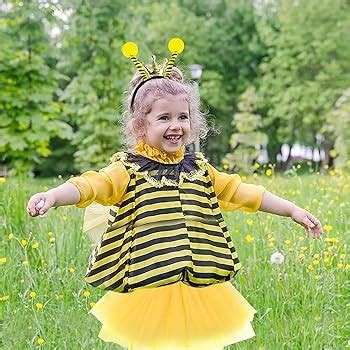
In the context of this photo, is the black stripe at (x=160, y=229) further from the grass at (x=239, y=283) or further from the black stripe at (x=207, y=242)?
the grass at (x=239, y=283)

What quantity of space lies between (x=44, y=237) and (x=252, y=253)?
126 centimetres

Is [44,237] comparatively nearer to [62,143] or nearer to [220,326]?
[220,326]

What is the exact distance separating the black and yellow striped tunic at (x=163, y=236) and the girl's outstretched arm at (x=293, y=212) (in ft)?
0.67

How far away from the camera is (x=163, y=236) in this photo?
2.66 m

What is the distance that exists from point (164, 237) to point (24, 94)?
896cm

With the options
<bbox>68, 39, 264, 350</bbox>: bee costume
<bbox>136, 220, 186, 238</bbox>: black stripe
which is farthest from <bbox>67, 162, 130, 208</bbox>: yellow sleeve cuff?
<bbox>136, 220, 186, 238</bbox>: black stripe

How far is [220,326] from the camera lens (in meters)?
2.73

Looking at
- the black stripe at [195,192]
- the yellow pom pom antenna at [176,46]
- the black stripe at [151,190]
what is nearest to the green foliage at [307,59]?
the yellow pom pom antenna at [176,46]

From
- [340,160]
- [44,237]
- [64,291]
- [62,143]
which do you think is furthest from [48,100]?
[62,143]

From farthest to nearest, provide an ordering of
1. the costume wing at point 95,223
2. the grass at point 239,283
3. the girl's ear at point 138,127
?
the grass at point 239,283, the costume wing at point 95,223, the girl's ear at point 138,127

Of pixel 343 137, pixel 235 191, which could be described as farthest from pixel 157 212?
pixel 343 137

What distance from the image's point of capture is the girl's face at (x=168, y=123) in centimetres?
271

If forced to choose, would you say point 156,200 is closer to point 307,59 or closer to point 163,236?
point 163,236

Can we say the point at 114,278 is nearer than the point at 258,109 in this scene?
Yes
